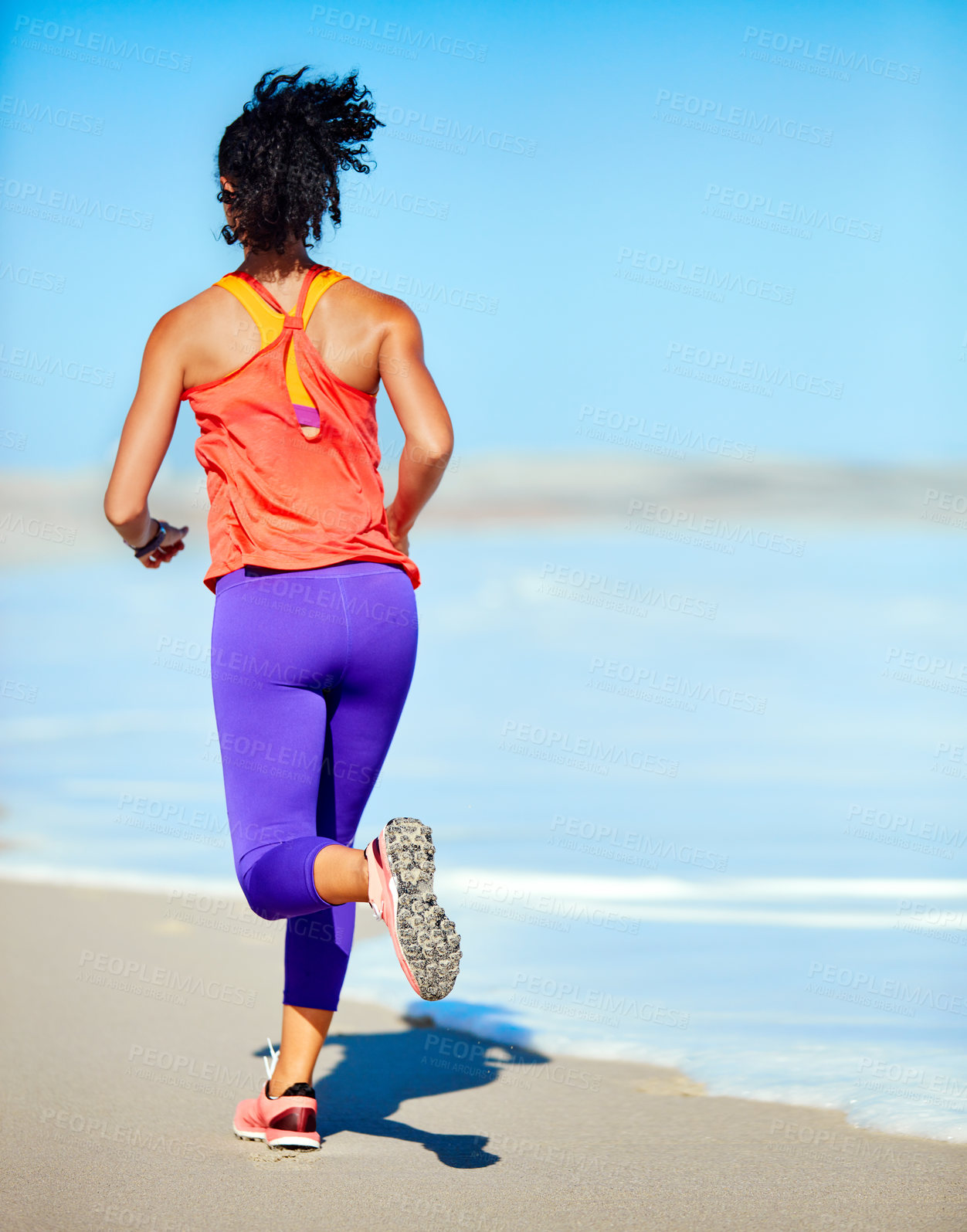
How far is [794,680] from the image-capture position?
11352 millimetres

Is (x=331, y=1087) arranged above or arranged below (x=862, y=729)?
below

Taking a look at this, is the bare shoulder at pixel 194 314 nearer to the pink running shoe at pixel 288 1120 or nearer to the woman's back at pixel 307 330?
the woman's back at pixel 307 330

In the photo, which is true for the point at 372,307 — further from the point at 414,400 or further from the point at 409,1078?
the point at 409,1078

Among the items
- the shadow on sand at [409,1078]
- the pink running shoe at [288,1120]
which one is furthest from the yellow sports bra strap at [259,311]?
the shadow on sand at [409,1078]

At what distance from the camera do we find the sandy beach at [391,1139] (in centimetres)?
195

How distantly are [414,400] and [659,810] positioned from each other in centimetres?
504

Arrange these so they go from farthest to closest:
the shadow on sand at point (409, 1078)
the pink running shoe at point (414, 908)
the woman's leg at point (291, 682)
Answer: the shadow on sand at point (409, 1078) → the woman's leg at point (291, 682) → the pink running shoe at point (414, 908)

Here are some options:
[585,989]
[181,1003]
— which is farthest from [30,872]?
[585,989]

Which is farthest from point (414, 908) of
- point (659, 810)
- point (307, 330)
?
point (659, 810)

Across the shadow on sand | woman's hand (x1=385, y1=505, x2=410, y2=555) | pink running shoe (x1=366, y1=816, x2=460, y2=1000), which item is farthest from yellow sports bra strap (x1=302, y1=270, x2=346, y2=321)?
the shadow on sand

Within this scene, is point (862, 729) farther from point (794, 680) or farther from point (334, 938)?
point (334, 938)

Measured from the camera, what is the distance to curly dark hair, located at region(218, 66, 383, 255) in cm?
222

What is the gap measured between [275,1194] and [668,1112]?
0.91 meters

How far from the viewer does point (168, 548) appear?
2371 millimetres
